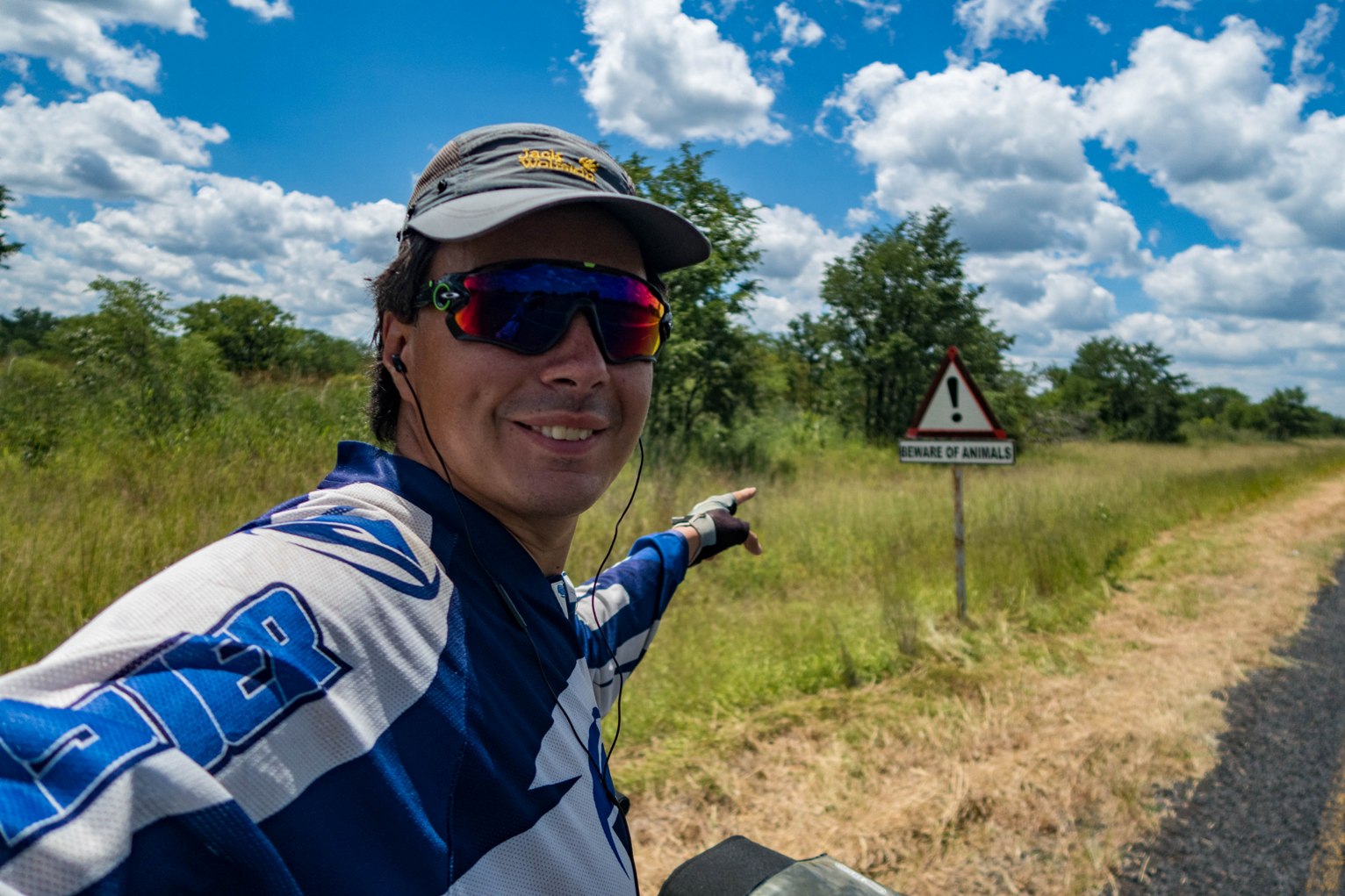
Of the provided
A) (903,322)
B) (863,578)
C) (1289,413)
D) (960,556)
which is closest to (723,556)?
(863,578)

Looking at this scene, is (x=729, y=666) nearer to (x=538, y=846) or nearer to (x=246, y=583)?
(x=538, y=846)

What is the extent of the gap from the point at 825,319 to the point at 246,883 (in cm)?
2576

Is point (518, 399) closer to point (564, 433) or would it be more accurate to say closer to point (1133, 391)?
point (564, 433)

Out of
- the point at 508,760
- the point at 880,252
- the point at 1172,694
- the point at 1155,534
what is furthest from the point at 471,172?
Answer: the point at 880,252

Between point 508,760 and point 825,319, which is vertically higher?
point 825,319

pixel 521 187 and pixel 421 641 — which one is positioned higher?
pixel 521 187

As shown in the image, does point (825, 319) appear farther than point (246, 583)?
Yes

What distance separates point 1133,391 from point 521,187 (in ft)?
209

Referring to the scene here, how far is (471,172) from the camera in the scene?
1321mm

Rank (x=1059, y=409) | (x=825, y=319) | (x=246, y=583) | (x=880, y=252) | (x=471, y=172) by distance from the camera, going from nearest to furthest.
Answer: (x=246, y=583) < (x=471, y=172) < (x=880, y=252) < (x=825, y=319) < (x=1059, y=409)

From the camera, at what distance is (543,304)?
134cm

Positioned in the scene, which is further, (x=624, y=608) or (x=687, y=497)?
(x=687, y=497)

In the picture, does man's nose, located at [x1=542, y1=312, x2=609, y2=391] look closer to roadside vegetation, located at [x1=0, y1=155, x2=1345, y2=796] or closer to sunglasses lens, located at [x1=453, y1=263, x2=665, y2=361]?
sunglasses lens, located at [x1=453, y1=263, x2=665, y2=361]

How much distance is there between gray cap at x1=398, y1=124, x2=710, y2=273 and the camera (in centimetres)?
123
